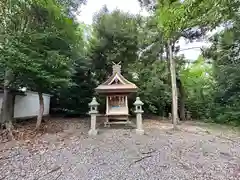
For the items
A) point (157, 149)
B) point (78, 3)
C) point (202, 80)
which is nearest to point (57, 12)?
point (78, 3)

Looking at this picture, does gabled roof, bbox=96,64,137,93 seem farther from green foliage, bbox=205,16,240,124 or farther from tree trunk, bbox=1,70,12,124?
green foliage, bbox=205,16,240,124

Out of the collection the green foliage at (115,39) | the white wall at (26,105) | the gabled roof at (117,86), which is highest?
the green foliage at (115,39)

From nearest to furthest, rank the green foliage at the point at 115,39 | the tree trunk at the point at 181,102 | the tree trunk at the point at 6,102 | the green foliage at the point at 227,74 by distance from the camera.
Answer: the tree trunk at the point at 6,102 < the green foliage at the point at 227,74 < the green foliage at the point at 115,39 < the tree trunk at the point at 181,102

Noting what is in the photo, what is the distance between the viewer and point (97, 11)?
1048 cm

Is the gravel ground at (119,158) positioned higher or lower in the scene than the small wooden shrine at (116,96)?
lower

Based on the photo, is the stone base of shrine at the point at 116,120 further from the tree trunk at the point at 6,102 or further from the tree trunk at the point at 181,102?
the tree trunk at the point at 181,102

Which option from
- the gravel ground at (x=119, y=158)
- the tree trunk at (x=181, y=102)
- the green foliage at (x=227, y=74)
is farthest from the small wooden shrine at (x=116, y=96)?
the tree trunk at (x=181, y=102)

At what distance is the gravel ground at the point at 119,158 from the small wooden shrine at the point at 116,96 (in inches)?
55.6

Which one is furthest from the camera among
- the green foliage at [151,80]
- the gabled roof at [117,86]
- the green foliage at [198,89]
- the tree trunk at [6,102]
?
the green foliage at [198,89]

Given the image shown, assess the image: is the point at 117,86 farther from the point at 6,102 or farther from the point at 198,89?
the point at 198,89

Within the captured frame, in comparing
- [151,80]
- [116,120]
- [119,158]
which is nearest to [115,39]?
[151,80]

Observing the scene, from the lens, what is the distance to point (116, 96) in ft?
21.5

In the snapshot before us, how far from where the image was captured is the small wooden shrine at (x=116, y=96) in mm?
6258

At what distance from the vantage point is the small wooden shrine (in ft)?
20.5
